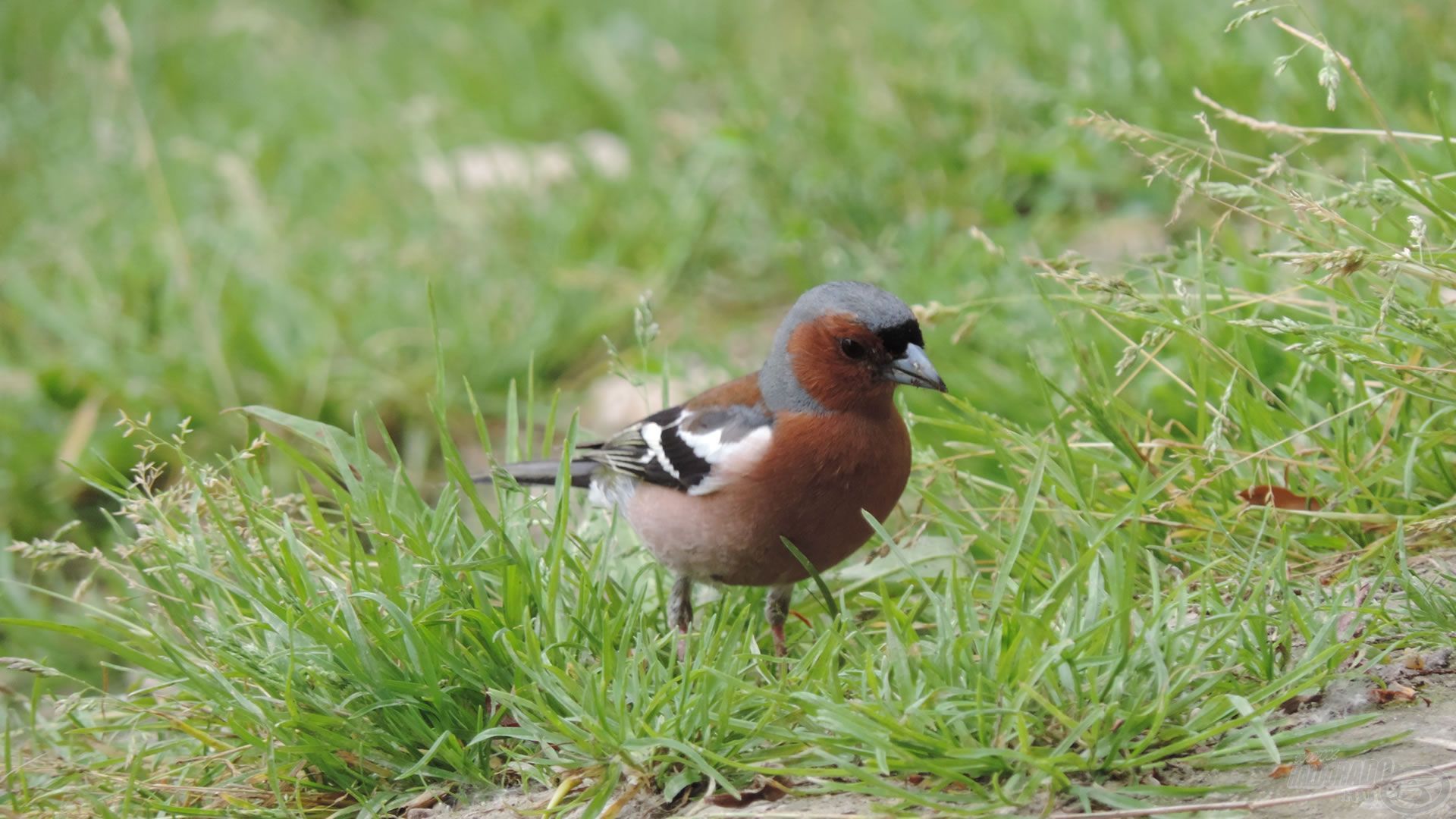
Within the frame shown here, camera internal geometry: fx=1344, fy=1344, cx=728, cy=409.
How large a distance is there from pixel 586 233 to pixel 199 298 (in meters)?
1.84

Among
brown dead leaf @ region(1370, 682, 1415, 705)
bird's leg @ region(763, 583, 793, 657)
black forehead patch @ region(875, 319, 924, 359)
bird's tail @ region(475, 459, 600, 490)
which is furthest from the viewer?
bird's tail @ region(475, 459, 600, 490)

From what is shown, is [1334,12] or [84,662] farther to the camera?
[1334,12]

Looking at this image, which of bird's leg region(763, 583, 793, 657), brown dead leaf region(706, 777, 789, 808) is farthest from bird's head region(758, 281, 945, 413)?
brown dead leaf region(706, 777, 789, 808)

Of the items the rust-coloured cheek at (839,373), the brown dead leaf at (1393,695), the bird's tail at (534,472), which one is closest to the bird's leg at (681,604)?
the bird's tail at (534,472)

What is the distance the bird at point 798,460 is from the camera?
Result: 3426 millimetres

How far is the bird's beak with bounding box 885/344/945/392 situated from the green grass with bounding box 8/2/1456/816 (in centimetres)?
19

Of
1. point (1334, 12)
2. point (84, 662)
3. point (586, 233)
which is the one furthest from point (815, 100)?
point (84, 662)

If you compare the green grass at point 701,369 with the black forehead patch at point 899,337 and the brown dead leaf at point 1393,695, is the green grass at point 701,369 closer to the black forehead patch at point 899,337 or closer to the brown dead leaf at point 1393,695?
the brown dead leaf at point 1393,695

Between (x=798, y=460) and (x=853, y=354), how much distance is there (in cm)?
33

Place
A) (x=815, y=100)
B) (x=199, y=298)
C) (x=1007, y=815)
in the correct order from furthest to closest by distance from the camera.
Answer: (x=815, y=100), (x=199, y=298), (x=1007, y=815)

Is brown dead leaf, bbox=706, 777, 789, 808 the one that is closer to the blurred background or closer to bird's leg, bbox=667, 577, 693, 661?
bird's leg, bbox=667, 577, 693, 661

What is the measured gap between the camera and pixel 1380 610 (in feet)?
9.21

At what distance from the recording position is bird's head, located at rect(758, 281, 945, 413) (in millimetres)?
3480

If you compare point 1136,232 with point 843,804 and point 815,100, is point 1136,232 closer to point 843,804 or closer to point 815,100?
point 815,100
